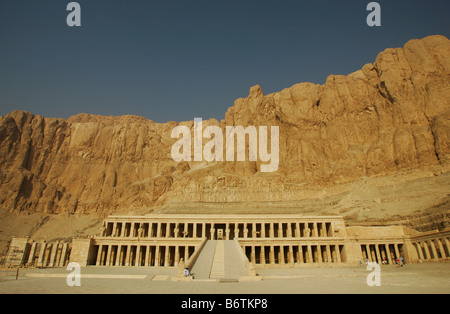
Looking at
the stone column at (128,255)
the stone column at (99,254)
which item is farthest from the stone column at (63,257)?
the stone column at (128,255)

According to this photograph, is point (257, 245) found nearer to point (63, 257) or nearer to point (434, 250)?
point (434, 250)

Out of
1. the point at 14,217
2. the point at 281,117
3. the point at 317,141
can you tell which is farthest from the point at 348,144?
the point at 14,217

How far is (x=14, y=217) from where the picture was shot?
3718 inches

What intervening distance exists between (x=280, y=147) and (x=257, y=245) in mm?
64694

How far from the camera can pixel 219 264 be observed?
98.9 feet

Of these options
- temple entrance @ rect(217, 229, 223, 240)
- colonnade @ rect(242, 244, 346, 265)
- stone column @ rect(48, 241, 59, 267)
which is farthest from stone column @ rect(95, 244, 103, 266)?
colonnade @ rect(242, 244, 346, 265)

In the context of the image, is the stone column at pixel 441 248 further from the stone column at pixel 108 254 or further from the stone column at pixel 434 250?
the stone column at pixel 108 254

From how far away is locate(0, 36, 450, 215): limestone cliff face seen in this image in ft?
268

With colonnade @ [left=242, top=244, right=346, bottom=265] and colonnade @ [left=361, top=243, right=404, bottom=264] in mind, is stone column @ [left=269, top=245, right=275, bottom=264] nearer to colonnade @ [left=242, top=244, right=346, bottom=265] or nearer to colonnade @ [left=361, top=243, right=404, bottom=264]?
colonnade @ [left=242, top=244, right=346, bottom=265]

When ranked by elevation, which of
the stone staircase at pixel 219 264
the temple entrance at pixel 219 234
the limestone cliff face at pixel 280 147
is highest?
the limestone cliff face at pixel 280 147

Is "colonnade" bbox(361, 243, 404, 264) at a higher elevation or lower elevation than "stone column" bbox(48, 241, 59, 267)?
higher

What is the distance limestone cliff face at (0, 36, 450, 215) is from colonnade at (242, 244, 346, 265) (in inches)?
1721

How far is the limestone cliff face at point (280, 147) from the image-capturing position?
268ft
